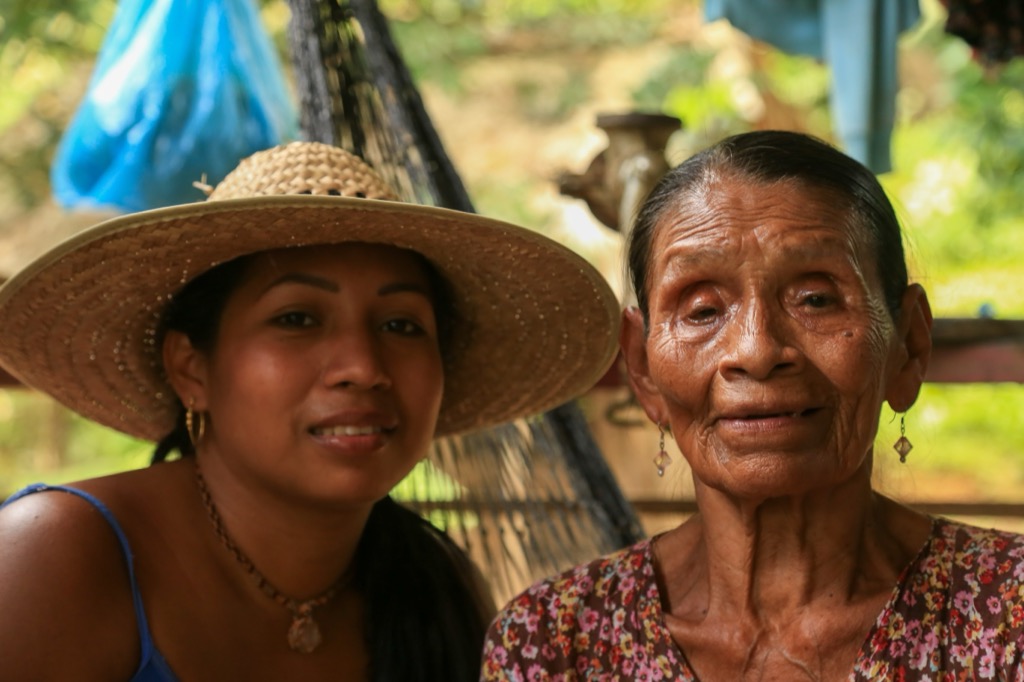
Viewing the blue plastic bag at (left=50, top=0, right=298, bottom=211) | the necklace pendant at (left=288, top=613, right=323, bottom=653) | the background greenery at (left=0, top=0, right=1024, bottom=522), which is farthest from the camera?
the background greenery at (left=0, top=0, right=1024, bottom=522)

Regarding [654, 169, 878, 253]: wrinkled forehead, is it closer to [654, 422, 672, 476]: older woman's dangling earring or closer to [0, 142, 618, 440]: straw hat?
[654, 422, 672, 476]: older woman's dangling earring

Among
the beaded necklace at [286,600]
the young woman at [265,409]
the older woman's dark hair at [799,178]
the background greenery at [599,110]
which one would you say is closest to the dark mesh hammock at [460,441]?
the young woman at [265,409]

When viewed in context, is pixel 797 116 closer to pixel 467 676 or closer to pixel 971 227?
pixel 971 227

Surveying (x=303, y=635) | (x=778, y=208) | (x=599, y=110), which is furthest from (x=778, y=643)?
(x=599, y=110)

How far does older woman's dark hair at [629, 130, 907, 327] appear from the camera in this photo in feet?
5.20

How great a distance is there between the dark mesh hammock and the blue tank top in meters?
0.93

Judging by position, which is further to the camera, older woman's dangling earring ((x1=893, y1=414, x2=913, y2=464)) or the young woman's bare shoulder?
the young woman's bare shoulder

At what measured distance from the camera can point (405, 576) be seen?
7.83 ft

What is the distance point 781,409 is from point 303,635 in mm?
1105

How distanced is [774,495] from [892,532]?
0.24 m

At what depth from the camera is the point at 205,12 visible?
3689 millimetres

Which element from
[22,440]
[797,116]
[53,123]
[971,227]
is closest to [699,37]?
[797,116]

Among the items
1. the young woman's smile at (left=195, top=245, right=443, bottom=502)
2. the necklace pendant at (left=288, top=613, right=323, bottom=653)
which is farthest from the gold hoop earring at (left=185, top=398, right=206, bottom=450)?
the necklace pendant at (left=288, top=613, right=323, bottom=653)

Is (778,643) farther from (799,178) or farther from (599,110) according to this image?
(599,110)
